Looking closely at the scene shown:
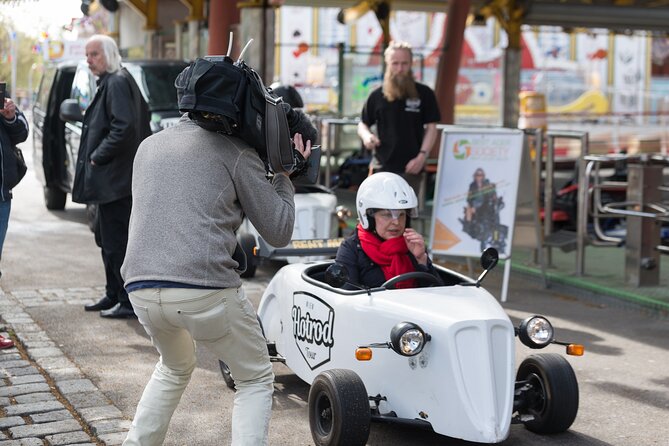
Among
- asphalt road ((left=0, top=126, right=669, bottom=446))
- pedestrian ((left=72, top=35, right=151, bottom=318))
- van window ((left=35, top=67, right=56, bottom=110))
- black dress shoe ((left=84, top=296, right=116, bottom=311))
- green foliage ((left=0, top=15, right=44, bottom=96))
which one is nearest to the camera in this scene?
asphalt road ((left=0, top=126, right=669, bottom=446))

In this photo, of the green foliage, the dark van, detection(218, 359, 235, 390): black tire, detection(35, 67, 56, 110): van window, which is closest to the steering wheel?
detection(218, 359, 235, 390): black tire

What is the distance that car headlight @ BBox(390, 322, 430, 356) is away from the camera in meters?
4.72

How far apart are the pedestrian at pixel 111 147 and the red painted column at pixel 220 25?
340 inches

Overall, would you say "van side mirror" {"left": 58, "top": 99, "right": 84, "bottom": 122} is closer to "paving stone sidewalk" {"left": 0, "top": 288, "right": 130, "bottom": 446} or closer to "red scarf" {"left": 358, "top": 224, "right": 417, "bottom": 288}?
"paving stone sidewalk" {"left": 0, "top": 288, "right": 130, "bottom": 446}

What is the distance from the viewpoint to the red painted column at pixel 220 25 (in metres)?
16.4

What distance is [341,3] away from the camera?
72.6 feet

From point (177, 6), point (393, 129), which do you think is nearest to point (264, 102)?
point (393, 129)

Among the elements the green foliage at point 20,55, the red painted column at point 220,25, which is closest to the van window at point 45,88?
the red painted column at point 220,25

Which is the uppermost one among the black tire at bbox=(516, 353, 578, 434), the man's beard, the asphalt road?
the man's beard

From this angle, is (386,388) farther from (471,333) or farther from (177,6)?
(177,6)

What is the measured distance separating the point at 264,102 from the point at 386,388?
5.57ft

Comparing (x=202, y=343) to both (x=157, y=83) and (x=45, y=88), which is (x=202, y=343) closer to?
(x=157, y=83)

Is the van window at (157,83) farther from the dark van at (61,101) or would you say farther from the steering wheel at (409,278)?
the steering wheel at (409,278)

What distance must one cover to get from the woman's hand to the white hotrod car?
0.58 feet
